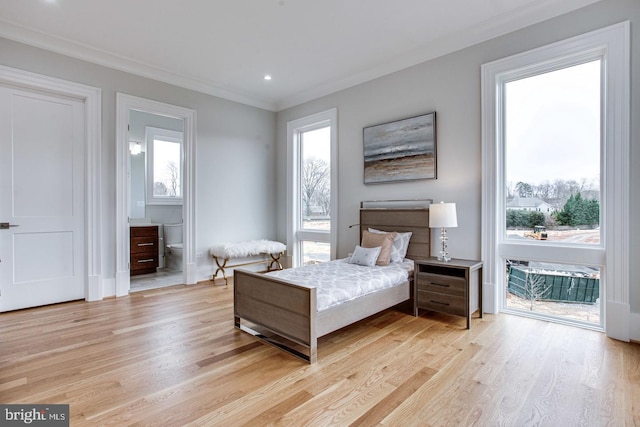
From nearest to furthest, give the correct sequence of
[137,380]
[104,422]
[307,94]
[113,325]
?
[104,422], [137,380], [113,325], [307,94]

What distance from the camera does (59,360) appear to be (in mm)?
2334

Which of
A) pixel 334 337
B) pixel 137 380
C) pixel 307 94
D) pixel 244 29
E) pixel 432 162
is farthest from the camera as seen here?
pixel 307 94

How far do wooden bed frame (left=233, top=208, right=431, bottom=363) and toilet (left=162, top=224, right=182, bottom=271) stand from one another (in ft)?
10.9

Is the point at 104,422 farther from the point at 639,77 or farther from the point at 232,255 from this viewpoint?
the point at 639,77

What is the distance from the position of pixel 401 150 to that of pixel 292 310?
2.47 meters

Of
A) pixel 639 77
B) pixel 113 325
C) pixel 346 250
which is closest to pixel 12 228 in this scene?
pixel 113 325

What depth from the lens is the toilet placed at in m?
5.84

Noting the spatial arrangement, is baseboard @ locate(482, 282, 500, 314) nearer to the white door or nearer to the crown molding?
the crown molding

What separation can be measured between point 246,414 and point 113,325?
2.03 metres

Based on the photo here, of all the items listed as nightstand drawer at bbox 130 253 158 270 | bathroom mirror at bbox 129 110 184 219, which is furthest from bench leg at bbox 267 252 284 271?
bathroom mirror at bbox 129 110 184 219

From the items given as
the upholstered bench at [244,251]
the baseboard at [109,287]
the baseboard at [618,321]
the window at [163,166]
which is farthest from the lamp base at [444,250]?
the window at [163,166]

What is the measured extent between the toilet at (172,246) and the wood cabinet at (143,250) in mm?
317

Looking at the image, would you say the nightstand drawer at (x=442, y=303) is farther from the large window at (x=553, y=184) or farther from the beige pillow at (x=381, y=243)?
the large window at (x=553, y=184)

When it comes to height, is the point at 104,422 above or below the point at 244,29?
below
